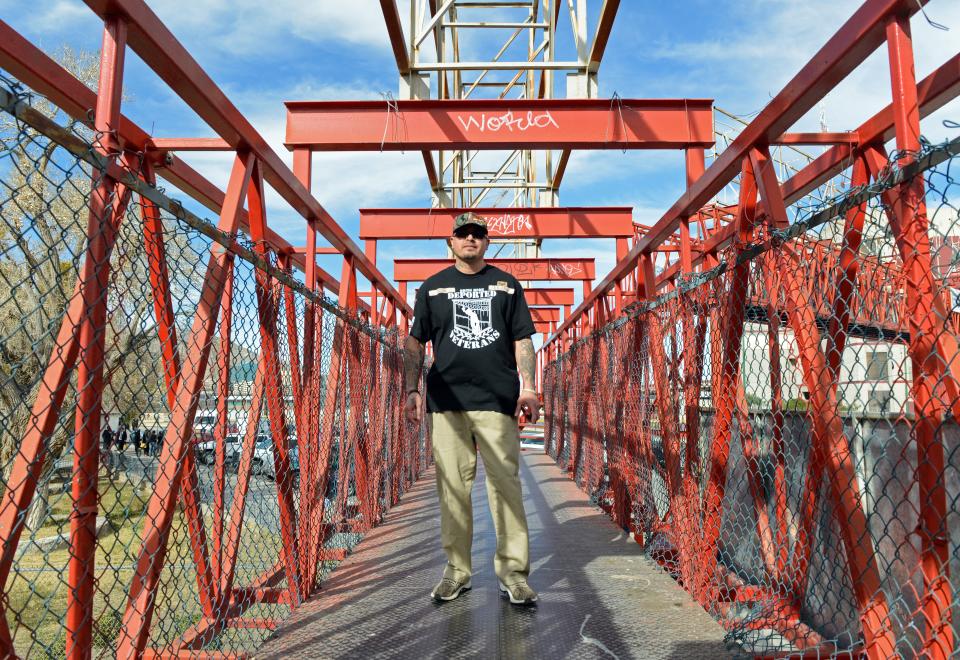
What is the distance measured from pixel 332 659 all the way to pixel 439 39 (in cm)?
904

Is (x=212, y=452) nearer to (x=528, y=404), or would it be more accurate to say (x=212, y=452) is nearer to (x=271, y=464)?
(x=271, y=464)

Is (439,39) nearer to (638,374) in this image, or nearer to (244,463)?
(638,374)

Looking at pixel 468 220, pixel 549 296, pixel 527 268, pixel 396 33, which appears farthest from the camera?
pixel 549 296

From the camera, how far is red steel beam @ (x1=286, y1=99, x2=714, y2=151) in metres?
6.23

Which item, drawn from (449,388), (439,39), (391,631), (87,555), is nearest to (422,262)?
(439,39)

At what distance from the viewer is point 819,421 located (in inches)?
99.7

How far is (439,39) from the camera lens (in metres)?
10.0

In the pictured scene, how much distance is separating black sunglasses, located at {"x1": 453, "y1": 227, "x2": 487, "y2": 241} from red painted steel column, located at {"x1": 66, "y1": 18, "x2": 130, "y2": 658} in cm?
199

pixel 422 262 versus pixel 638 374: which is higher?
pixel 422 262

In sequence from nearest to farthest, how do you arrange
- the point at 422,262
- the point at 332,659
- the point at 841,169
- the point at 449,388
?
the point at 332,659 → the point at 841,169 → the point at 449,388 → the point at 422,262

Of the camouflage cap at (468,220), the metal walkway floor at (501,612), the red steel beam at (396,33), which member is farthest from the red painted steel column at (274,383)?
the red steel beam at (396,33)

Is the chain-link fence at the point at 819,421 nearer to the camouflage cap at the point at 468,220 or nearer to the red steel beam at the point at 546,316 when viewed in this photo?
the camouflage cap at the point at 468,220

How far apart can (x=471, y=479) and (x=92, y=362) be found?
7.28ft

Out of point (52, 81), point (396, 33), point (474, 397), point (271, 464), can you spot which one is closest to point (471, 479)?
point (474, 397)
